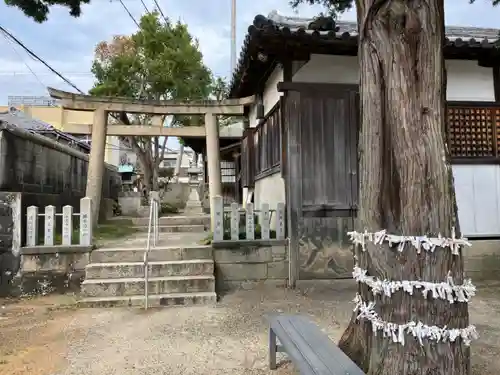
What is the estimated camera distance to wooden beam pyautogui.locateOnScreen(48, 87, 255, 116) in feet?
26.2

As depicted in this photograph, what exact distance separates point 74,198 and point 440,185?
10093 millimetres

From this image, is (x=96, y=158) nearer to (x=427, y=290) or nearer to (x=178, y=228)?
(x=178, y=228)

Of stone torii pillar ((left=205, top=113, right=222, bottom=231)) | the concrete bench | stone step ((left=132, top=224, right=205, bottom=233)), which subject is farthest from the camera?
stone step ((left=132, top=224, right=205, bottom=233))

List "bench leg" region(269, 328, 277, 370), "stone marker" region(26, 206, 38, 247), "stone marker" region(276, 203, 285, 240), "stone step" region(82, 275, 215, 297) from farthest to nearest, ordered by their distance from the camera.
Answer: "stone marker" region(276, 203, 285, 240)
"stone marker" region(26, 206, 38, 247)
"stone step" region(82, 275, 215, 297)
"bench leg" region(269, 328, 277, 370)

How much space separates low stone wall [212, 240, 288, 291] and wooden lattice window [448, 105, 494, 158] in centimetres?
372

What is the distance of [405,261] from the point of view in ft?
8.50

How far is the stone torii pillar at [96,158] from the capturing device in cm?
802

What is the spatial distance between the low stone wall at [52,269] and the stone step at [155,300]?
2.69 feet

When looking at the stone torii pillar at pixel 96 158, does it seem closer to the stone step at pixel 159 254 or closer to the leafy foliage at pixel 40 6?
the stone step at pixel 159 254

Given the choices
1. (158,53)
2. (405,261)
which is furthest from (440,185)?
(158,53)

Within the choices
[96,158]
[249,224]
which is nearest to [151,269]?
[249,224]

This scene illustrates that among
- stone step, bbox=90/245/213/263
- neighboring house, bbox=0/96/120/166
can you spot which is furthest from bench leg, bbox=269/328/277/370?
Answer: neighboring house, bbox=0/96/120/166

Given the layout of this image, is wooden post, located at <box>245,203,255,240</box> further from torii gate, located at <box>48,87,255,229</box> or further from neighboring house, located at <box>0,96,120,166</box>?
neighboring house, located at <box>0,96,120,166</box>

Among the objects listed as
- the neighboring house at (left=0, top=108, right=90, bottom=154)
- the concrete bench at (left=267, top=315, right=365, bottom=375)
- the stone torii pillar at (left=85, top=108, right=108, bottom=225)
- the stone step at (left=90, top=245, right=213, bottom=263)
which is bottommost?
the concrete bench at (left=267, top=315, right=365, bottom=375)
